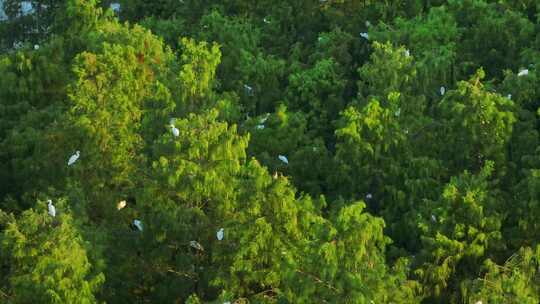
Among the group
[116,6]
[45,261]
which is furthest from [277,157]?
[116,6]

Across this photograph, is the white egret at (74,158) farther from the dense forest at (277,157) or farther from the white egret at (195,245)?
the white egret at (195,245)

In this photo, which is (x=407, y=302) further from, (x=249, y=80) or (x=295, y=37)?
(x=295, y=37)

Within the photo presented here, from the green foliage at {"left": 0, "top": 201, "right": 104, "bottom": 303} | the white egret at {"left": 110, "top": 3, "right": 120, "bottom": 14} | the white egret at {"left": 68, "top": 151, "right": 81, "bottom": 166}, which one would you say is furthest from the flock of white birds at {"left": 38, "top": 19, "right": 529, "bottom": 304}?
the white egret at {"left": 110, "top": 3, "right": 120, "bottom": 14}

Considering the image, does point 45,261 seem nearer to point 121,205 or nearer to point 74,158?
point 121,205

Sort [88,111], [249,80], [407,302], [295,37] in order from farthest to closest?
[295,37] < [249,80] < [88,111] < [407,302]

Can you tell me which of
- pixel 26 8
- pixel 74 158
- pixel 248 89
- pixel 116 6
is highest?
pixel 74 158

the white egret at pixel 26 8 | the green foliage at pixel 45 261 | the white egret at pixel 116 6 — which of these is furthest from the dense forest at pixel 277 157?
the white egret at pixel 26 8

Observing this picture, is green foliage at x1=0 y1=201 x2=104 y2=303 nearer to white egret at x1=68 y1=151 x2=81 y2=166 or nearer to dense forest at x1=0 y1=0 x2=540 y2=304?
dense forest at x1=0 y1=0 x2=540 y2=304

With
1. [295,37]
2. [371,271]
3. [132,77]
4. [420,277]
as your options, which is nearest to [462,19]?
[295,37]
